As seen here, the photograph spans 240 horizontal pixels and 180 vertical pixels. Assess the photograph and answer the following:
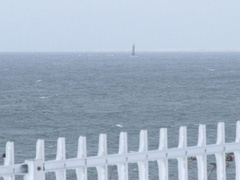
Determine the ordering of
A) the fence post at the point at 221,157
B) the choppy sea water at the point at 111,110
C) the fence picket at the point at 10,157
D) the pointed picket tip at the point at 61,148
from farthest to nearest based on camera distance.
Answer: the choppy sea water at the point at 111,110 → the fence post at the point at 221,157 → the pointed picket tip at the point at 61,148 → the fence picket at the point at 10,157

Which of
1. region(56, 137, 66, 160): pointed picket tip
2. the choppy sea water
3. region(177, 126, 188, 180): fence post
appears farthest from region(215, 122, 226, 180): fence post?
the choppy sea water

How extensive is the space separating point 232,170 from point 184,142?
32.4 metres

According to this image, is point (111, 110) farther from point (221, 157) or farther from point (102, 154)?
point (102, 154)

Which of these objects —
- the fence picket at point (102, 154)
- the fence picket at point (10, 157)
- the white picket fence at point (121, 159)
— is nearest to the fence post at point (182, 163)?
the white picket fence at point (121, 159)

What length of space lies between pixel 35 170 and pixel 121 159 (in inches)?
32.6

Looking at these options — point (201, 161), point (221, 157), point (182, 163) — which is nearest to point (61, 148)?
point (182, 163)

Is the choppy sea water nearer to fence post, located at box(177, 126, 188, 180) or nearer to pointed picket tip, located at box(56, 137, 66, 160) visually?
fence post, located at box(177, 126, 188, 180)

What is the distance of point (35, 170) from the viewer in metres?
6.43

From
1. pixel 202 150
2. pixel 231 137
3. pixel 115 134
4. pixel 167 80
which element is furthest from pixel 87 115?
pixel 202 150

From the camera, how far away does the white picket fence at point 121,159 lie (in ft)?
21.1

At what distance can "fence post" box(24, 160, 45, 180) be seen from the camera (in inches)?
253

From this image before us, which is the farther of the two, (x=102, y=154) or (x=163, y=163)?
(x=163, y=163)

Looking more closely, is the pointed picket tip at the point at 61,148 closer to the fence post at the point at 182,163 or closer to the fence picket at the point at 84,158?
the fence picket at the point at 84,158

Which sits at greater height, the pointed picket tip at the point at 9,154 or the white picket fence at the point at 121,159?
the pointed picket tip at the point at 9,154
